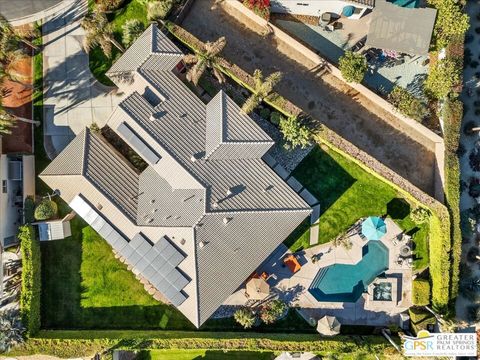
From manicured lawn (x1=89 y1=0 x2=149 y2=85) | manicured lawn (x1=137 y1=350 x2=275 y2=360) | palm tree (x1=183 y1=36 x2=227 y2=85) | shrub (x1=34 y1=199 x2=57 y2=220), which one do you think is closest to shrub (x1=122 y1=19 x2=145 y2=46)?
manicured lawn (x1=89 y1=0 x2=149 y2=85)

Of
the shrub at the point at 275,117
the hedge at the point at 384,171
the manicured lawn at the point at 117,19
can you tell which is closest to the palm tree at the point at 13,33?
the manicured lawn at the point at 117,19

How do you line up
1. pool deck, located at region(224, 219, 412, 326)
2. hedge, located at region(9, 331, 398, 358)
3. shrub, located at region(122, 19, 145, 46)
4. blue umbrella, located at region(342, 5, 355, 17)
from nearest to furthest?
hedge, located at region(9, 331, 398, 358) → shrub, located at region(122, 19, 145, 46) → blue umbrella, located at region(342, 5, 355, 17) → pool deck, located at region(224, 219, 412, 326)

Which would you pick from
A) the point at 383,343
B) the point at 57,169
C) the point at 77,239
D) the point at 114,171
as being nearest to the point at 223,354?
the point at 383,343

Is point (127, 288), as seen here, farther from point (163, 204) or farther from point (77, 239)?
point (163, 204)

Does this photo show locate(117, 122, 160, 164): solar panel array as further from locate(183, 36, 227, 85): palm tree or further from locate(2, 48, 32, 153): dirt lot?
locate(2, 48, 32, 153): dirt lot

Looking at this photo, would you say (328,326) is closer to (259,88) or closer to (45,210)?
(259,88)

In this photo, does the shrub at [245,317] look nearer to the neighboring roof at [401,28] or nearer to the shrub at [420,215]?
the shrub at [420,215]

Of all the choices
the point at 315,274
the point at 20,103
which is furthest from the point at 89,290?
the point at 315,274
